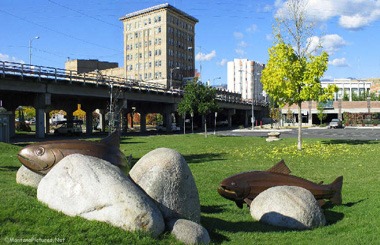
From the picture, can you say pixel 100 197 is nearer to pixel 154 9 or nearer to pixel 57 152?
pixel 57 152

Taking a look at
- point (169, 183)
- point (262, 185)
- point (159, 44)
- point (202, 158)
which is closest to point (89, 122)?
point (202, 158)

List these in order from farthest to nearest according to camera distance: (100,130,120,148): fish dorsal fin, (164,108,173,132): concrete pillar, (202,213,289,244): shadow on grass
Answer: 1. (164,108,173,132): concrete pillar
2. (100,130,120,148): fish dorsal fin
3. (202,213,289,244): shadow on grass

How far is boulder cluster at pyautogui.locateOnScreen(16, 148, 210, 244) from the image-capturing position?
636 cm

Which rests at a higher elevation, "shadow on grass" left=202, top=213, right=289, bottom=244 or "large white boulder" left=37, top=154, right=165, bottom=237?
"large white boulder" left=37, top=154, right=165, bottom=237

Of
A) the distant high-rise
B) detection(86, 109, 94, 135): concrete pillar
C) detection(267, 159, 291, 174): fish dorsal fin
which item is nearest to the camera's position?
detection(267, 159, 291, 174): fish dorsal fin

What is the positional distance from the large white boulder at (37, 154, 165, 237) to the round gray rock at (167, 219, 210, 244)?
0.23m

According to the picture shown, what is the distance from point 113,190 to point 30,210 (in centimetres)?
129

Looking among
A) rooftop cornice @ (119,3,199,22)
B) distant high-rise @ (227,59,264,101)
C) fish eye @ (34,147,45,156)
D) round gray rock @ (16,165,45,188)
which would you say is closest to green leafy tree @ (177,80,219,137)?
round gray rock @ (16,165,45,188)

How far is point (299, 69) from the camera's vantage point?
87.2 feet

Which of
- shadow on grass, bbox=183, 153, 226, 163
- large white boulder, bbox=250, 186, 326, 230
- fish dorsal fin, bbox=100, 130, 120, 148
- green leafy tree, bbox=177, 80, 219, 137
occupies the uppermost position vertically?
green leafy tree, bbox=177, 80, 219, 137

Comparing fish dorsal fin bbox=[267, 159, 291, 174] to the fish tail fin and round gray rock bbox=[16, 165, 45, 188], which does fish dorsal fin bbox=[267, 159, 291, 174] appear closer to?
the fish tail fin

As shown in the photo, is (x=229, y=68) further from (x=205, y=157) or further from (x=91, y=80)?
(x=205, y=157)

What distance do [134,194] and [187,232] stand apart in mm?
986

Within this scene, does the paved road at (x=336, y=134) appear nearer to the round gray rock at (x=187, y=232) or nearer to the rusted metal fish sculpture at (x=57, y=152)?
the rusted metal fish sculpture at (x=57, y=152)
